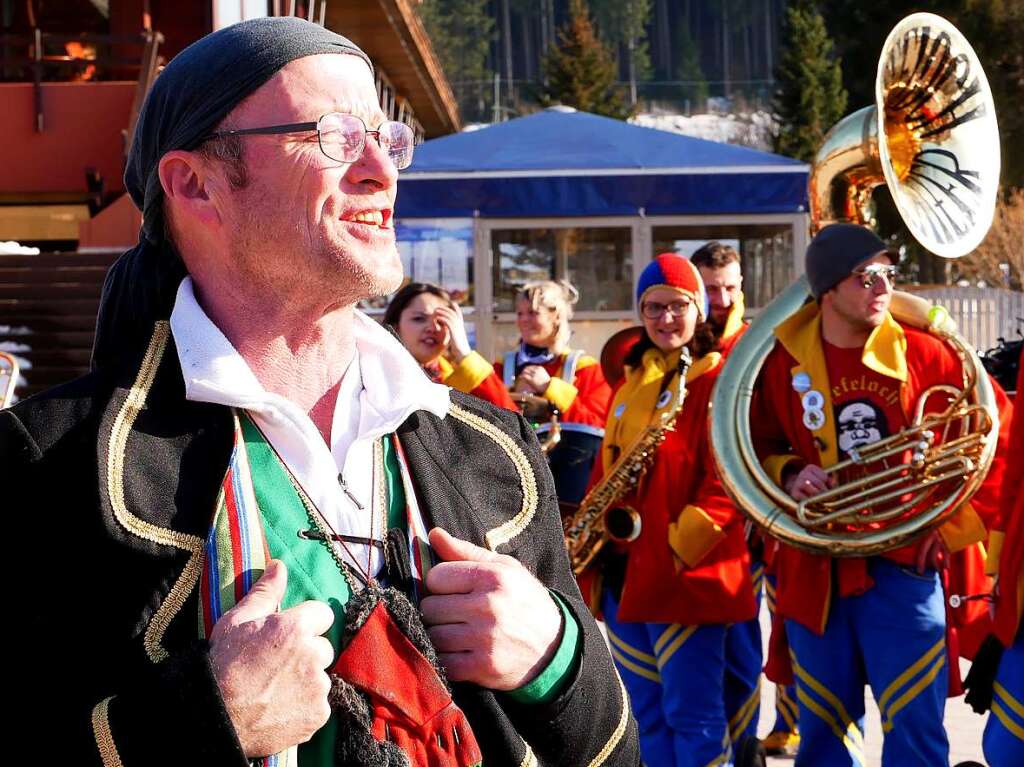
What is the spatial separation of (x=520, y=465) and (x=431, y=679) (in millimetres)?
401

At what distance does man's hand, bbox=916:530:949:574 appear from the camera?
4.36 meters

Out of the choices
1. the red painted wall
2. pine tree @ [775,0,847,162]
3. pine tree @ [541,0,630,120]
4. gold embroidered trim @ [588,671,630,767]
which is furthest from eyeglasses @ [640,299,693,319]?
pine tree @ [541,0,630,120]

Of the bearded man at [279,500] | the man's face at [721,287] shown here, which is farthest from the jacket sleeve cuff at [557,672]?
the man's face at [721,287]

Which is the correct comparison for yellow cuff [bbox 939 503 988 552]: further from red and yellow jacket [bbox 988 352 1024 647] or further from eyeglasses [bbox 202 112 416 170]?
eyeglasses [bbox 202 112 416 170]

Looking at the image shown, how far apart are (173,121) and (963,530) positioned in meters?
3.25

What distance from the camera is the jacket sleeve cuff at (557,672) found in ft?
5.74

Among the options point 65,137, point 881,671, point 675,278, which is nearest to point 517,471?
point 881,671

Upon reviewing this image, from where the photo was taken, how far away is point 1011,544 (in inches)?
154

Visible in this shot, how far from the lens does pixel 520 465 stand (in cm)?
Result: 196

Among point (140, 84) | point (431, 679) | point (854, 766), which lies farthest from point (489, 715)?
point (140, 84)

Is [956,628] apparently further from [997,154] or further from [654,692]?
[997,154]

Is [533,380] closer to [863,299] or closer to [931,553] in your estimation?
[863,299]

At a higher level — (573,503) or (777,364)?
(777,364)

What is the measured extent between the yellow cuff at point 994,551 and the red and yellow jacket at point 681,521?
3.52ft
